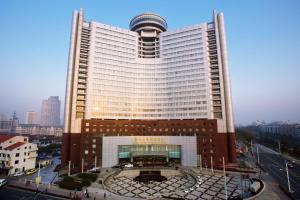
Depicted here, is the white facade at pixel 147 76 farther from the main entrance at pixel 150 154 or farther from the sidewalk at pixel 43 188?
the sidewalk at pixel 43 188

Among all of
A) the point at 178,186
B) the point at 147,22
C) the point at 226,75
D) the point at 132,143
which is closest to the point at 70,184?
the point at 178,186

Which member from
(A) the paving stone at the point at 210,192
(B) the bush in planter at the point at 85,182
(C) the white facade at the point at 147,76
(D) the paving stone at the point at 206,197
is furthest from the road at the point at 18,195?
(A) the paving stone at the point at 210,192

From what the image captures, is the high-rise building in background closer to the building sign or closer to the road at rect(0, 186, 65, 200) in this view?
the building sign

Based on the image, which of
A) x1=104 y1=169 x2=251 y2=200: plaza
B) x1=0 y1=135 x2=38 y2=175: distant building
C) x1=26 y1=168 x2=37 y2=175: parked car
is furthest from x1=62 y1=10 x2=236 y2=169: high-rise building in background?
x1=104 y1=169 x2=251 y2=200: plaza

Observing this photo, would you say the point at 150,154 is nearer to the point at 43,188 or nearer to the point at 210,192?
the point at 210,192

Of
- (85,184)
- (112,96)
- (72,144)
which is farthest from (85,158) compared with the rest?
Answer: (112,96)

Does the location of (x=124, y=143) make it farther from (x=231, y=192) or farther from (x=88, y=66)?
(x=231, y=192)
